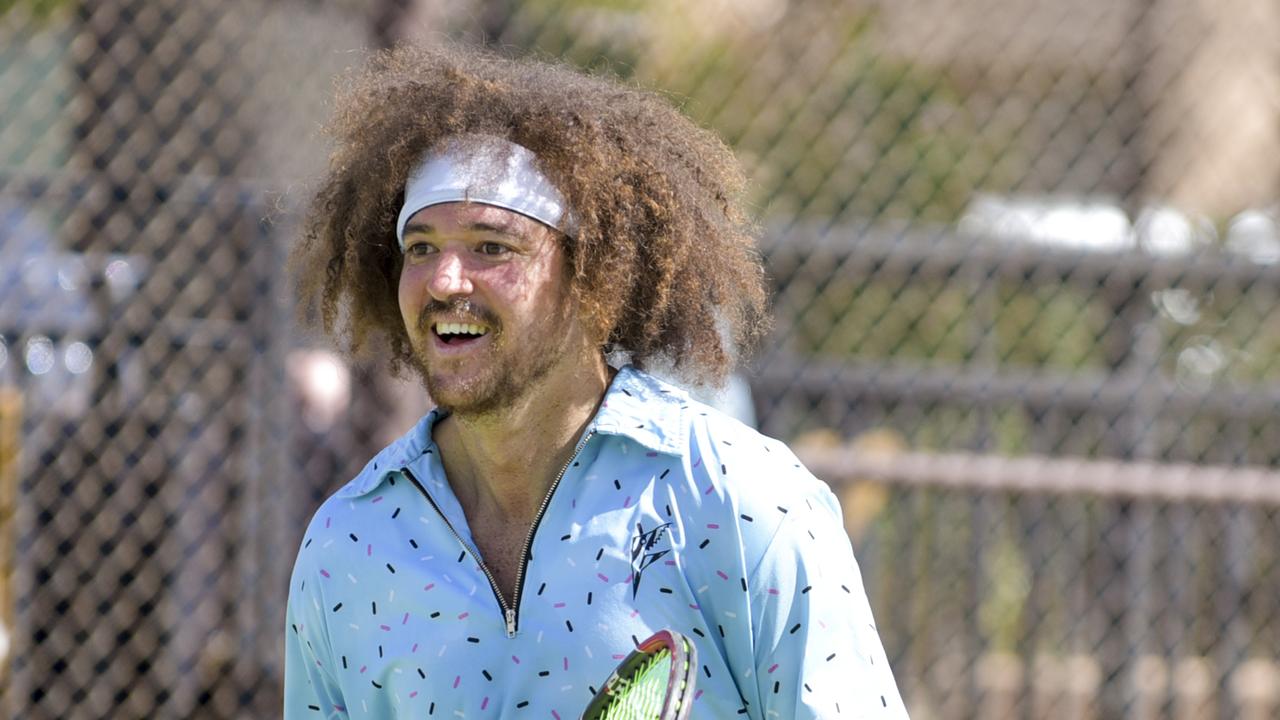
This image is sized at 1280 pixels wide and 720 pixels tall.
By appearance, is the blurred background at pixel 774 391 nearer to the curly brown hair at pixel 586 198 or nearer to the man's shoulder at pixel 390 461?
the curly brown hair at pixel 586 198

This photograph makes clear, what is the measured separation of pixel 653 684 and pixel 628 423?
1.46 feet

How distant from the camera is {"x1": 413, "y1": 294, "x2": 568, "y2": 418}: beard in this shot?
7.80 ft

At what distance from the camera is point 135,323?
440cm

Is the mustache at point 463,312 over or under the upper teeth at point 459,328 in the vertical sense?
over

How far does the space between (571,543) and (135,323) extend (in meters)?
2.51

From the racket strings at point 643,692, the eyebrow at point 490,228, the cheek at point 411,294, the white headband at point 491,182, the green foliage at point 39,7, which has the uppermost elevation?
the green foliage at point 39,7

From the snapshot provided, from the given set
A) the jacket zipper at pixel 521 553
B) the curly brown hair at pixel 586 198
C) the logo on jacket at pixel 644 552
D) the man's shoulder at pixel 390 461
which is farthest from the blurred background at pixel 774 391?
the logo on jacket at pixel 644 552

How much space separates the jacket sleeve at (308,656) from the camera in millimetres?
2469

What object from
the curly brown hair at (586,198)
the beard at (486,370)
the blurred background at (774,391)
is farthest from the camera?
the blurred background at (774,391)

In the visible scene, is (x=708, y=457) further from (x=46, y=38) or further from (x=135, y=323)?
(x=46, y=38)

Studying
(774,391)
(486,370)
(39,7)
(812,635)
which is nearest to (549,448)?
(486,370)

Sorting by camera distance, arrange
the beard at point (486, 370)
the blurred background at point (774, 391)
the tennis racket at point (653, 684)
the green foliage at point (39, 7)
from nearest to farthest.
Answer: the tennis racket at point (653, 684) → the beard at point (486, 370) → the blurred background at point (774, 391) → the green foliage at point (39, 7)

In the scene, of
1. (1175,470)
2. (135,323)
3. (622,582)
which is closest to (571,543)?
(622,582)

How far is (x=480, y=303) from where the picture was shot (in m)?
2.39
